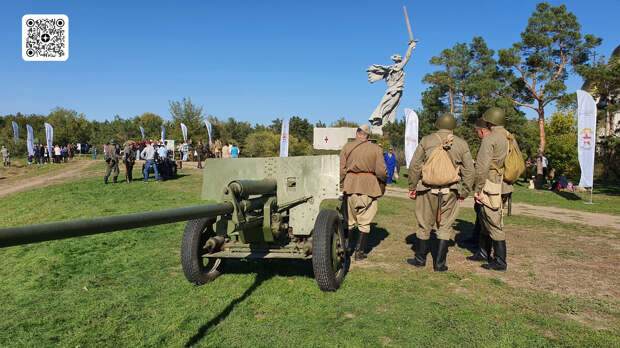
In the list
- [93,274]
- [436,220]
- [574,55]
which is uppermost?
[574,55]

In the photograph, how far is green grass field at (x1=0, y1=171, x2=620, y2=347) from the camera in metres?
3.26

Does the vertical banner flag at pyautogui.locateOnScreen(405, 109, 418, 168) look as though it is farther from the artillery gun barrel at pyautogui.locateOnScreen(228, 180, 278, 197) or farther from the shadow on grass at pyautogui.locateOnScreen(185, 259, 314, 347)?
the artillery gun barrel at pyautogui.locateOnScreen(228, 180, 278, 197)

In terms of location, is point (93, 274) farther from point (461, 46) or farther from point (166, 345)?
point (461, 46)

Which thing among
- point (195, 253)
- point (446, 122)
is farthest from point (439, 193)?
point (195, 253)

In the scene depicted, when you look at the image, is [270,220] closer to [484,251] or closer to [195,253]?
[195,253]

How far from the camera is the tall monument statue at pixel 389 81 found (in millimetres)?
34656

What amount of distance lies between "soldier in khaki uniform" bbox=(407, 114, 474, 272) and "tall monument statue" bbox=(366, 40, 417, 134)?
1154 inches

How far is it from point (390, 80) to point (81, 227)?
35.4 m

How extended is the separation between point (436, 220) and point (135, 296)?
3795 mm

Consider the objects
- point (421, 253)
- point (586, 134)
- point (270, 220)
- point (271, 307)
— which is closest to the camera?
point (271, 307)

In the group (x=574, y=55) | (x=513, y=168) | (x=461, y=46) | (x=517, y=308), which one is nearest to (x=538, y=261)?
(x=513, y=168)

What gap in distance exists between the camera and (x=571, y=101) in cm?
2159

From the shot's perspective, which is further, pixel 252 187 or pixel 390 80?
pixel 390 80

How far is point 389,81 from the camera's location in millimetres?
35250
